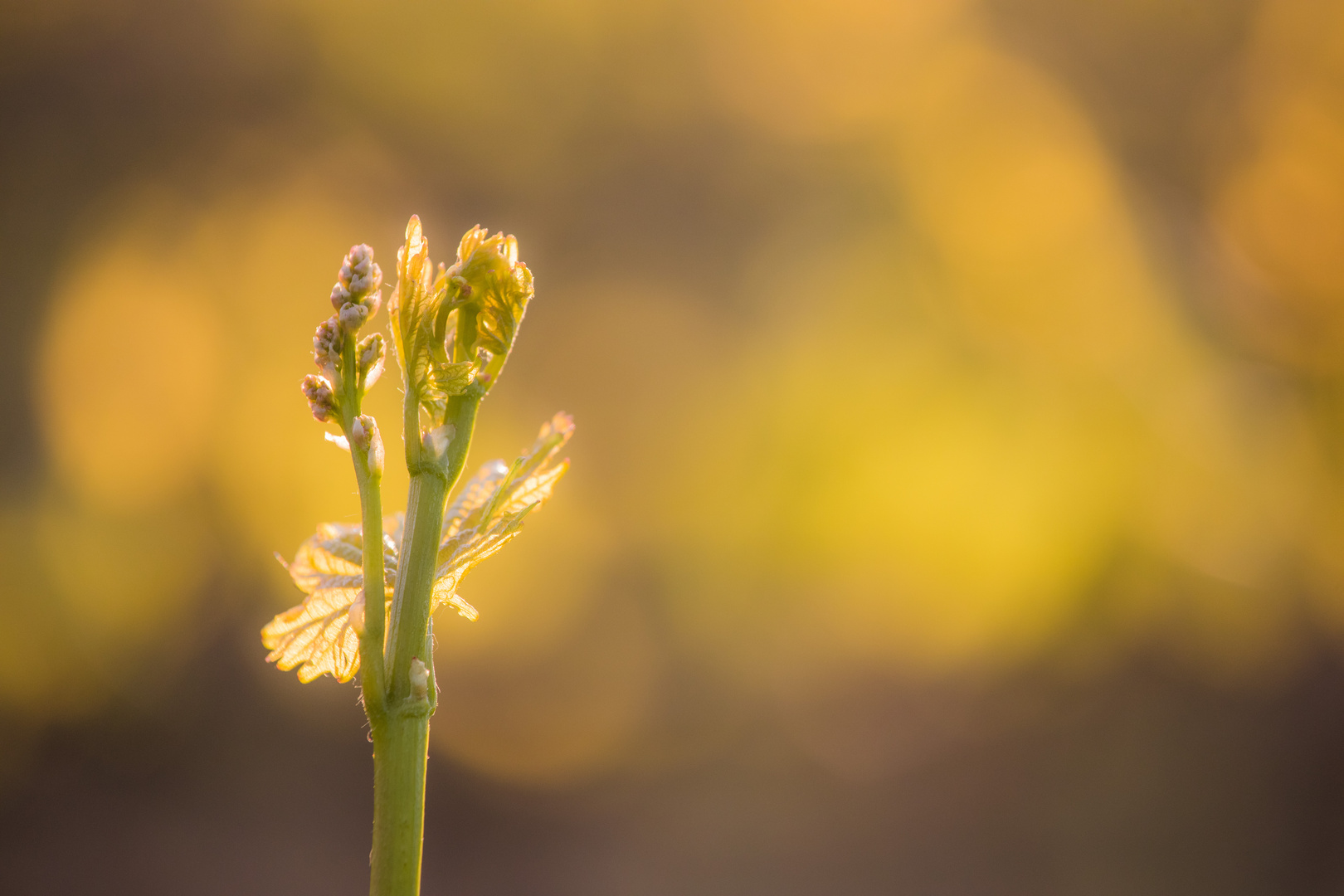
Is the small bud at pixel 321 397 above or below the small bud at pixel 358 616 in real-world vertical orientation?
above

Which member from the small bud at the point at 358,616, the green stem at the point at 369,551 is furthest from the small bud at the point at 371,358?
the small bud at the point at 358,616

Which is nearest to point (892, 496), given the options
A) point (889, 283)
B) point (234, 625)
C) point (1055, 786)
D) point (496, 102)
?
point (889, 283)

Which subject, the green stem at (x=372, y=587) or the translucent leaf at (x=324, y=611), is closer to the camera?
the green stem at (x=372, y=587)

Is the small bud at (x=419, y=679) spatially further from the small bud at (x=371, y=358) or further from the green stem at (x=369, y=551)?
the small bud at (x=371, y=358)

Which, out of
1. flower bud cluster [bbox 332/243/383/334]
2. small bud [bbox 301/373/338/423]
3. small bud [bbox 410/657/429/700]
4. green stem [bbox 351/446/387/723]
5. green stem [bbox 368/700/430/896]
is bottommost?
green stem [bbox 368/700/430/896]

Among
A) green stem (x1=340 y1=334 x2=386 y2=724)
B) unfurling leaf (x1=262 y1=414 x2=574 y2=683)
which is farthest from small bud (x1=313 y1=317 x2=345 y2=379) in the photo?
unfurling leaf (x1=262 y1=414 x2=574 y2=683)

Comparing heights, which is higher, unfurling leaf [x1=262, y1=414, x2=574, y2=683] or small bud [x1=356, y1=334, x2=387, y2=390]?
small bud [x1=356, y1=334, x2=387, y2=390]

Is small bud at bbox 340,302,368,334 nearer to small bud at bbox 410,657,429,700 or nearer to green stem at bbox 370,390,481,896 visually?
green stem at bbox 370,390,481,896

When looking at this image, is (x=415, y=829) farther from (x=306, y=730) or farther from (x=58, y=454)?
(x=58, y=454)
